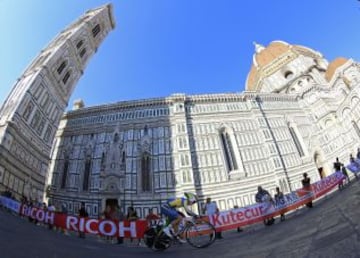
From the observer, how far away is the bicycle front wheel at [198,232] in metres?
4.83

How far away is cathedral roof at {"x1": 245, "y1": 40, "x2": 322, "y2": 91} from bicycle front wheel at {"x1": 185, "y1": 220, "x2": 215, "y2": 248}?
37044mm

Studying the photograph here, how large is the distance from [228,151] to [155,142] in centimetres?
661

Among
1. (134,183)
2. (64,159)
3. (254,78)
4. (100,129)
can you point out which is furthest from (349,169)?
(254,78)

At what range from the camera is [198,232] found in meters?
4.90

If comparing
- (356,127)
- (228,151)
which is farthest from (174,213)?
(356,127)

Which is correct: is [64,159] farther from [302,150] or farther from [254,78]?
[254,78]

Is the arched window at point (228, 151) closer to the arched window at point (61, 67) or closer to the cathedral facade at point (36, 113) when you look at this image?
the cathedral facade at point (36, 113)

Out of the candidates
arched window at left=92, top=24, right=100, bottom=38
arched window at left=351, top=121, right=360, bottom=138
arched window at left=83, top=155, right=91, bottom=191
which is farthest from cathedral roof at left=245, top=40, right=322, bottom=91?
arched window at left=83, top=155, right=91, bottom=191

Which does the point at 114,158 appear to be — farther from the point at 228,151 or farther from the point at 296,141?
the point at 296,141

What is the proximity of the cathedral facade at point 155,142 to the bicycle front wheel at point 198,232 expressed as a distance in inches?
553

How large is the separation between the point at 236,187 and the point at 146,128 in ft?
30.6

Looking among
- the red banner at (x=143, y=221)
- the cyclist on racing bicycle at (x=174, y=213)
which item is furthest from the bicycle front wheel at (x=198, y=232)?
the red banner at (x=143, y=221)

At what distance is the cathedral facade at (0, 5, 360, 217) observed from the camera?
60.3 ft

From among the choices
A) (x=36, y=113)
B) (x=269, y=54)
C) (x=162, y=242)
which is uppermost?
(x=269, y=54)
